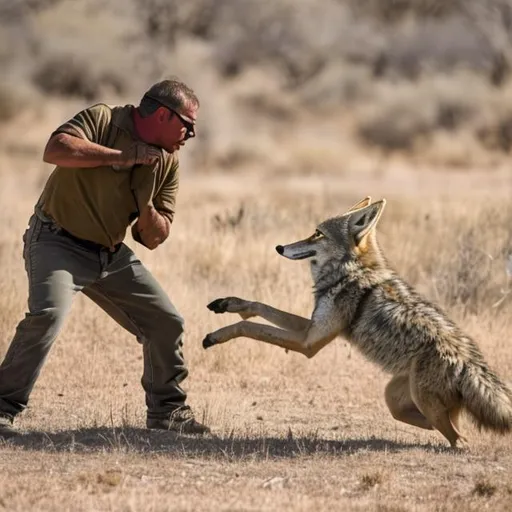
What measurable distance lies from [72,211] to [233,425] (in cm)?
199

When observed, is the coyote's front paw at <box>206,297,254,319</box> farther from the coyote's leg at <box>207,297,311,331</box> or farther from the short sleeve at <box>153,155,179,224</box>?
the short sleeve at <box>153,155,179,224</box>

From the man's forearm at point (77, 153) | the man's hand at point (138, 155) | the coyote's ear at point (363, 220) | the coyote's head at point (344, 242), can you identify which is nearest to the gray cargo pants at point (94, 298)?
the man's forearm at point (77, 153)

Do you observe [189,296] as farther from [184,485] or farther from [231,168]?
[231,168]

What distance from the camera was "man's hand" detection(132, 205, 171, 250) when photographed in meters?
7.68

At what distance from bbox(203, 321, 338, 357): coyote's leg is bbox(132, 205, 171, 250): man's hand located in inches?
29.2

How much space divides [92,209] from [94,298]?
818 millimetres

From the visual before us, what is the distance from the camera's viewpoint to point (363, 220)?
8.38 metres

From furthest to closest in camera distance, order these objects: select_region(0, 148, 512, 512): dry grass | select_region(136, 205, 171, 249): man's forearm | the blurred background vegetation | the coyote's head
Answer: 1. the blurred background vegetation
2. the coyote's head
3. select_region(136, 205, 171, 249): man's forearm
4. select_region(0, 148, 512, 512): dry grass

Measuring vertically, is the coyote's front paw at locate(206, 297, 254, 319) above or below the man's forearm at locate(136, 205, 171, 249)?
below

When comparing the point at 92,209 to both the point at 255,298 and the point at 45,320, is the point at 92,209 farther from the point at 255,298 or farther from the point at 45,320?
the point at 255,298

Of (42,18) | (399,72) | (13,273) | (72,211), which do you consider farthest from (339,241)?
(399,72)

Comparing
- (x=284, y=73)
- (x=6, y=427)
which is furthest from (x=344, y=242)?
(x=284, y=73)

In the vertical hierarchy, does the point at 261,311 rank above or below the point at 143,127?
below

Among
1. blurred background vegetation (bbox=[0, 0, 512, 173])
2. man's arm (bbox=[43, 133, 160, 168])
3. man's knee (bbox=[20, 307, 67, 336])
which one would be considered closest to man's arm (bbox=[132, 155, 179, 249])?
man's arm (bbox=[43, 133, 160, 168])
